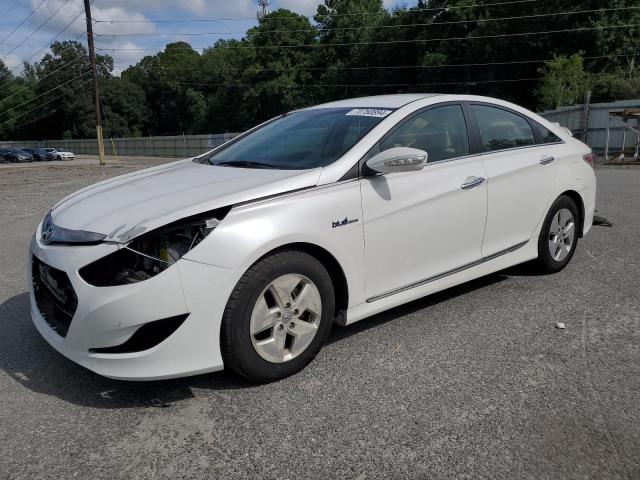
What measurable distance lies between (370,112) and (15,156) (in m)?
54.5

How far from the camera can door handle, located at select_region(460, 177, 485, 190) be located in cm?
397

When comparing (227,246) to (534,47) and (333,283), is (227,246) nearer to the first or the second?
(333,283)

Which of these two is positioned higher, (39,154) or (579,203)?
(579,203)

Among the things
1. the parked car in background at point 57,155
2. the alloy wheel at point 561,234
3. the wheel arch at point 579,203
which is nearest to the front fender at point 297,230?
the alloy wheel at point 561,234

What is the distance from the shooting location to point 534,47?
4831cm

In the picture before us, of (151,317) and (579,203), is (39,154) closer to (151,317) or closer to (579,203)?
(579,203)

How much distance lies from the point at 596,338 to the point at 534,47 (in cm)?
5060

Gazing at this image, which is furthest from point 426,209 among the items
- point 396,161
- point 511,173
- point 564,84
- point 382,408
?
point 564,84

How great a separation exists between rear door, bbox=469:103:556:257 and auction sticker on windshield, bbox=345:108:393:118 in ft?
2.77

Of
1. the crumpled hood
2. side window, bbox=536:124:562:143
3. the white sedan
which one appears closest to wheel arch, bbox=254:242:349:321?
the white sedan

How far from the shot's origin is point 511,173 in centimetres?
435

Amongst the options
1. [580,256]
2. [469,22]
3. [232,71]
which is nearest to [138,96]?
[232,71]

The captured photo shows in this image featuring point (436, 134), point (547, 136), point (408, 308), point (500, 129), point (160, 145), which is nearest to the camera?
point (436, 134)

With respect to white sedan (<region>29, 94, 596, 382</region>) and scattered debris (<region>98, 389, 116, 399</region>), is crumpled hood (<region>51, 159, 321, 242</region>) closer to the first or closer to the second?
white sedan (<region>29, 94, 596, 382</region>)
